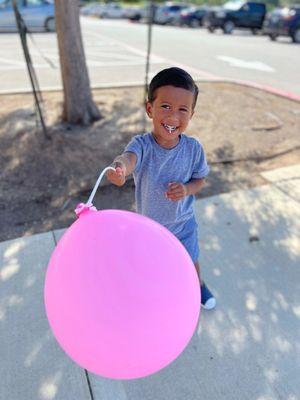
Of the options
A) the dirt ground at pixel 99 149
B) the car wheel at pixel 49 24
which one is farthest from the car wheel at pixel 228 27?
the dirt ground at pixel 99 149

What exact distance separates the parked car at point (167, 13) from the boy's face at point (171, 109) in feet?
85.6

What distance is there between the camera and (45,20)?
14953mm

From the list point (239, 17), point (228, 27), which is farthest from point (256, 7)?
point (228, 27)

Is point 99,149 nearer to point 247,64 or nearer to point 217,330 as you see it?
point 217,330

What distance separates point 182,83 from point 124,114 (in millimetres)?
3723

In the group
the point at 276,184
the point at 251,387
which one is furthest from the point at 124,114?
the point at 251,387

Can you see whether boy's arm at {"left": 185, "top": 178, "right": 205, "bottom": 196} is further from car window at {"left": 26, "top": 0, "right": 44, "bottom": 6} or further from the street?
car window at {"left": 26, "top": 0, "right": 44, "bottom": 6}

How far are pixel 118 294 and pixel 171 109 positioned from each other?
830 mm

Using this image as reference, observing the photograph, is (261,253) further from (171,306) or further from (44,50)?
(44,50)

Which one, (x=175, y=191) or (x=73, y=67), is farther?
(x=73, y=67)

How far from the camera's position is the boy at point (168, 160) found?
5.36 feet

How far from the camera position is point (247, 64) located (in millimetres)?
10758

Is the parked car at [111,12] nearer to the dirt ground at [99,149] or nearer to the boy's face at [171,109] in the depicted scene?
the dirt ground at [99,149]

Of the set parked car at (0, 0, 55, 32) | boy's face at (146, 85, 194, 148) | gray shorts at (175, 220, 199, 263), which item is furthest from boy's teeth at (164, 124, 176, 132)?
parked car at (0, 0, 55, 32)
